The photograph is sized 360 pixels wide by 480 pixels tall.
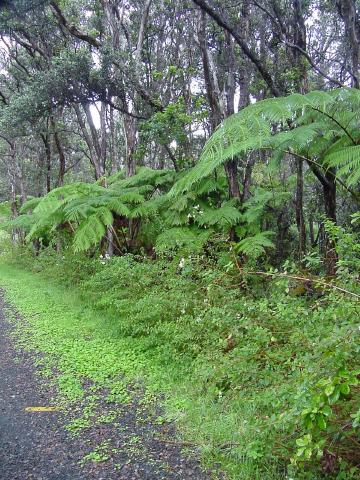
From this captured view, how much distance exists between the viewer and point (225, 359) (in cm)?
340

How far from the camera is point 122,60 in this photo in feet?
27.3

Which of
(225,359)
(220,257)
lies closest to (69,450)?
(225,359)

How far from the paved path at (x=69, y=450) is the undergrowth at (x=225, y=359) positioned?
19cm

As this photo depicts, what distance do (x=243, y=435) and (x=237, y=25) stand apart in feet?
25.0

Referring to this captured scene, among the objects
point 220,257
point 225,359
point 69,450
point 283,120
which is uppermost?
point 283,120

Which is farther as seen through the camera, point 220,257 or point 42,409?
point 220,257

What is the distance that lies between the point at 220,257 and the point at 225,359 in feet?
7.40

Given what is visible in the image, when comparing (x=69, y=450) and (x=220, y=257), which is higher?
(x=220, y=257)

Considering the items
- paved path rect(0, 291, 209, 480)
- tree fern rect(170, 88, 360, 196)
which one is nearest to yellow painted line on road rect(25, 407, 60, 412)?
paved path rect(0, 291, 209, 480)

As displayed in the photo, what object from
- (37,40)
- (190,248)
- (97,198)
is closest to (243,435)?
(190,248)

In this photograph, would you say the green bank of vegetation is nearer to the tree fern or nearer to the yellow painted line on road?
the tree fern

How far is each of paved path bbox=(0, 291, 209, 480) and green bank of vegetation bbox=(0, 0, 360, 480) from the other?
220mm

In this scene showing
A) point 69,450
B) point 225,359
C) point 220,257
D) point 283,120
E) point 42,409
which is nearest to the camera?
point 69,450

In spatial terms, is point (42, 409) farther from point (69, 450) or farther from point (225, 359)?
point (225, 359)
